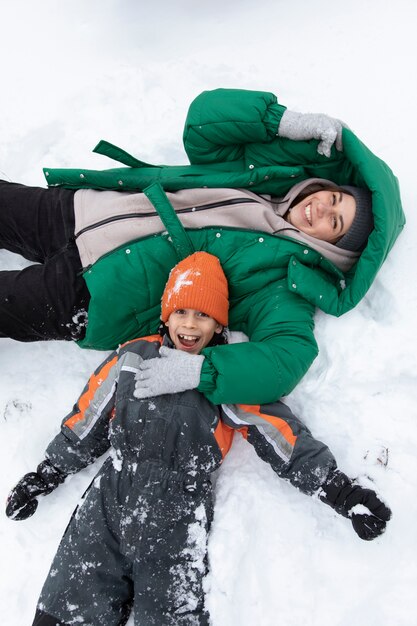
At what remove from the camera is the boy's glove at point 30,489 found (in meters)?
2.36

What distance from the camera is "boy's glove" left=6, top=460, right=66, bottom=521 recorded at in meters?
2.36

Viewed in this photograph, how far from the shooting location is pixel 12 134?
3.16 m

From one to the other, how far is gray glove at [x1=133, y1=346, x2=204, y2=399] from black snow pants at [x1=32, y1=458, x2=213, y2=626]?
13.0 inches

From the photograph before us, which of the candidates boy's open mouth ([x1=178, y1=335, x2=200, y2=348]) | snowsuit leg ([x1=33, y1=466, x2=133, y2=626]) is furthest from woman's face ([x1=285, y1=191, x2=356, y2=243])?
snowsuit leg ([x1=33, y1=466, x2=133, y2=626])

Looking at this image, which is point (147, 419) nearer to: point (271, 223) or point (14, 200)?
point (271, 223)

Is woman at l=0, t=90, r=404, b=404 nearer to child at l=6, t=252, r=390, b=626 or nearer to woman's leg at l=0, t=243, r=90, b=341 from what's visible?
woman's leg at l=0, t=243, r=90, b=341

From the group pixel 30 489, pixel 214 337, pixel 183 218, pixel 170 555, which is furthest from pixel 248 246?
pixel 30 489

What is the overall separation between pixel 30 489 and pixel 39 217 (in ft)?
4.51

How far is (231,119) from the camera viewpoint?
8.18ft

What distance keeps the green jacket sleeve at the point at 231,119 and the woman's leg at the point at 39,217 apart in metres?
0.76

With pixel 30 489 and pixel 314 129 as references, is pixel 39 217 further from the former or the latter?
pixel 314 129

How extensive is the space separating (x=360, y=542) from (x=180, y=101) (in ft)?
8.95

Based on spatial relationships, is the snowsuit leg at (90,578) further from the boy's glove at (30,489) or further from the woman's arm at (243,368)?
the woman's arm at (243,368)

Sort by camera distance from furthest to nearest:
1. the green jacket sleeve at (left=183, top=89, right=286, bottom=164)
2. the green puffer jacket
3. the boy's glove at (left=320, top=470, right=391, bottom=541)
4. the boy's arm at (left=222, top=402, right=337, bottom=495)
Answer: the green jacket sleeve at (left=183, top=89, right=286, bottom=164) → the green puffer jacket → the boy's arm at (left=222, top=402, right=337, bottom=495) → the boy's glove at (left=320, top=470, right=391, bottom=541)
